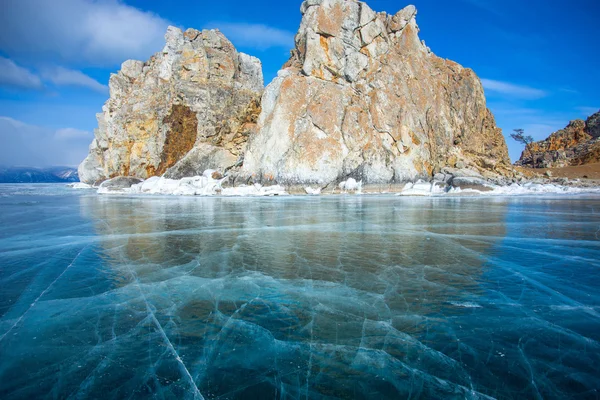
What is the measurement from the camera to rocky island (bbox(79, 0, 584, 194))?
3653 centimetres

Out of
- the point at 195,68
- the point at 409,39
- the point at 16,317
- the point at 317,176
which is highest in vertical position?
the point at 409,39

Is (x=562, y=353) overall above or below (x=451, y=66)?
below

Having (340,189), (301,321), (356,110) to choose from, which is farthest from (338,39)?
(301,321)

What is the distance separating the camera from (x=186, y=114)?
140 feet

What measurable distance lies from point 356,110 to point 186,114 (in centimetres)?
2184

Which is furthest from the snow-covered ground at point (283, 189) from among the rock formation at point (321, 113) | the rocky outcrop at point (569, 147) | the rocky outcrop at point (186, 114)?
the rocky outcrop at point (569, 147)

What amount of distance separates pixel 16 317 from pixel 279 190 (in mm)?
Answer: 30594

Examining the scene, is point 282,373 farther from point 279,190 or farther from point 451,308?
point 279,190

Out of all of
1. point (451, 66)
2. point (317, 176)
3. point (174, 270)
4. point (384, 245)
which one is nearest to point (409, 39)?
point (451, 66)

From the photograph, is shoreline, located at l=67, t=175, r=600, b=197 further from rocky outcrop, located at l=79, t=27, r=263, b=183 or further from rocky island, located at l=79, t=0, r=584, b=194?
rocky outcrop, located at l=79, t=27, r=263, b=183

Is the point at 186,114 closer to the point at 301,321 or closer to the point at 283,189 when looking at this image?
the point at 283,189

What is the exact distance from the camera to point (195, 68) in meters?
43.4

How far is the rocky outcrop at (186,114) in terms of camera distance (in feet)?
139

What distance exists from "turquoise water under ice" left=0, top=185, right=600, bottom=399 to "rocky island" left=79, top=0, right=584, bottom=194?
2778cm
